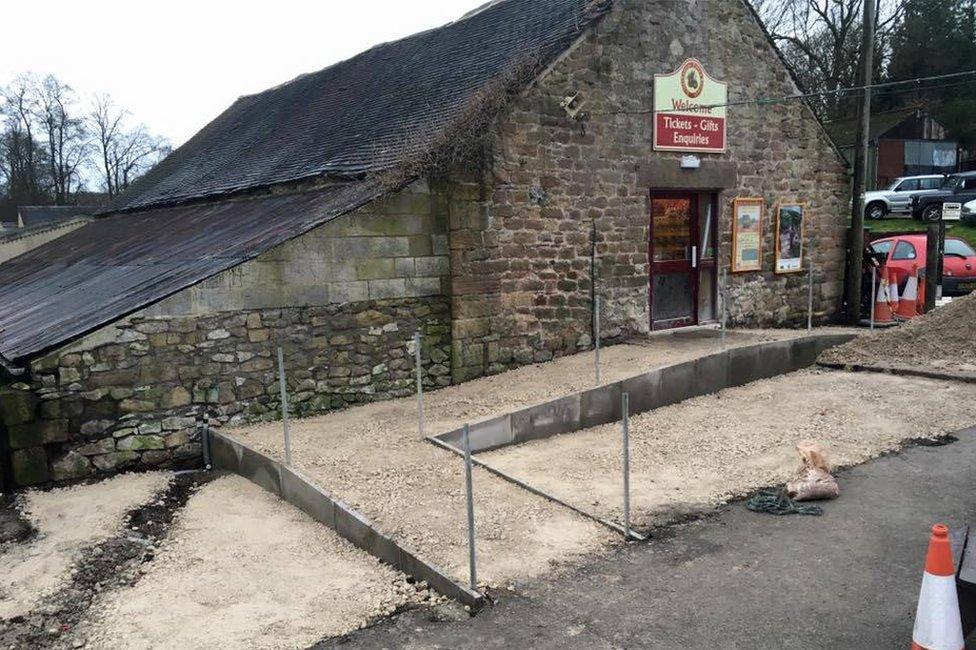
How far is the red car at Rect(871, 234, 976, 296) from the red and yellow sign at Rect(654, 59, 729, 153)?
5.04 meters

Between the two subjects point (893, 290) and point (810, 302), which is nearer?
point (810, 302)

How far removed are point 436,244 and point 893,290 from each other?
9605 mm

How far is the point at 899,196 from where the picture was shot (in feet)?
93.9

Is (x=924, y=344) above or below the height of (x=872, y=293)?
below

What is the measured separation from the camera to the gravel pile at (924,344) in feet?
35.3

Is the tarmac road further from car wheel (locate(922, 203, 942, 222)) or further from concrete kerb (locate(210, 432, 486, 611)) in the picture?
car wheel (locate(922, 203, 942, 222))

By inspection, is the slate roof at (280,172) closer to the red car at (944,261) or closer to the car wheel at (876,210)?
the red car at (944,261)

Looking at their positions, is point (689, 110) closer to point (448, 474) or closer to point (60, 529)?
point (448, 474)

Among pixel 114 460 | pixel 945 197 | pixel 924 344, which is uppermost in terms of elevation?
pixel 945 197

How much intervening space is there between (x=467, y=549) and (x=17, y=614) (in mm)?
2897

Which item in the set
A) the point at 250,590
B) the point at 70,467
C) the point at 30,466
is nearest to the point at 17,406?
the point at 30,466

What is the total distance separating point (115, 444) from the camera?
7.41 m

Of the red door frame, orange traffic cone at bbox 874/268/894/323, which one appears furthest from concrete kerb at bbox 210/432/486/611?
orange traffic cone at bbox 874/268/894/323

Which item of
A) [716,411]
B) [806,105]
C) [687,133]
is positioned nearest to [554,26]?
[687,133]
